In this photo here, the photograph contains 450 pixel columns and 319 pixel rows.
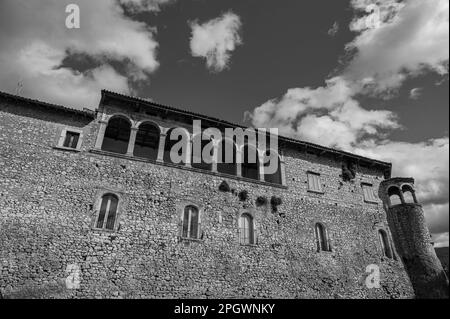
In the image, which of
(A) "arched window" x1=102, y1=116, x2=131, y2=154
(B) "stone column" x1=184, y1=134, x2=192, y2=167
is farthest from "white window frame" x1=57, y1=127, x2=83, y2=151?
(B) "stone column" x1=184, y1=134, x2=192, y2=167

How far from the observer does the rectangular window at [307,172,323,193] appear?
63.7ft

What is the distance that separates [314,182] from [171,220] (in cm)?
1059

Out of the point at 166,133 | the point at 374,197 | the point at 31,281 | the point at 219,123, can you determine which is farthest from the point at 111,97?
the point at 374,197

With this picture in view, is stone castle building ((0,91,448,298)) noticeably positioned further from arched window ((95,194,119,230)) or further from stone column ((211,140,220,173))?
stone column ((211,140,220,173))

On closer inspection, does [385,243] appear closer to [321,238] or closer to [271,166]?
[321,238]

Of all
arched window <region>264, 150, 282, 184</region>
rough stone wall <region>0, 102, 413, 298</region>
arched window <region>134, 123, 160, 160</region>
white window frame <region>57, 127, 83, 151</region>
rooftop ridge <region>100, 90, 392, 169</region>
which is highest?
rooftop ridge <region>100, 90, 392, 169</region>

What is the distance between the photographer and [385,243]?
64.1 ft

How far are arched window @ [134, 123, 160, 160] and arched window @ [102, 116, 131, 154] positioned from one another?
810 millimetres

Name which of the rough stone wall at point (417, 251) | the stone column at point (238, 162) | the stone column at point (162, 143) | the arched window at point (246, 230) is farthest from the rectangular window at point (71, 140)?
the rough stone wall at point (417, 251)

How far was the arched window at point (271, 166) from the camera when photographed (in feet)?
63.6

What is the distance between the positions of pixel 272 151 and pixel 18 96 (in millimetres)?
15033

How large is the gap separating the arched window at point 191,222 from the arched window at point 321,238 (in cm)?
780

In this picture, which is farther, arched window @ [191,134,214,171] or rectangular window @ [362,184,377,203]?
rectangular window @ [362,184,377,203]

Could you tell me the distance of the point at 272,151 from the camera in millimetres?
19688
